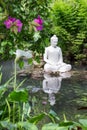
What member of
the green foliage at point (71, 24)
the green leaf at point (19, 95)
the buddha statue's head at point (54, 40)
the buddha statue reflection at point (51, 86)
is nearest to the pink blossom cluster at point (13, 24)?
the green leaf at point (19, 95)

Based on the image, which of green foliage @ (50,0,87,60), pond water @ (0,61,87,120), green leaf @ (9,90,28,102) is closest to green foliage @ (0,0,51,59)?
green leaf @ (9,90,28,102)

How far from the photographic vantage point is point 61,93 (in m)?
5.01

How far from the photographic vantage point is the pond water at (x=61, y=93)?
404 cm

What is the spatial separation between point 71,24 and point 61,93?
3.74m

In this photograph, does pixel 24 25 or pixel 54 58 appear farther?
pixel 54 58

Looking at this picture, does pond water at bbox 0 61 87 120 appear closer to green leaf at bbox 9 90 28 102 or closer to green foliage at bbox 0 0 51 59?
green foliage at bbox 0 0 51 59

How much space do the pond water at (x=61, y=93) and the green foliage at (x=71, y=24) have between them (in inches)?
72.4

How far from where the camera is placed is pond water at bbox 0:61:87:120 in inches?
159

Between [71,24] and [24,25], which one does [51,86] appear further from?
[24,25]

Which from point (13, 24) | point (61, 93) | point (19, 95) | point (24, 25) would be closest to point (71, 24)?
point (61, 93)

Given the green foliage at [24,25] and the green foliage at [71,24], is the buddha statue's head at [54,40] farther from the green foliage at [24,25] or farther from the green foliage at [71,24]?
the green foliage at [24,25]

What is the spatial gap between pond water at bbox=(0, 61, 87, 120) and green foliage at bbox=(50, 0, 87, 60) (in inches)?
72.4

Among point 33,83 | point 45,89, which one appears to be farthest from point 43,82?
point 45,89

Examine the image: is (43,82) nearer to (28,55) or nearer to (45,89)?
(45,89)
